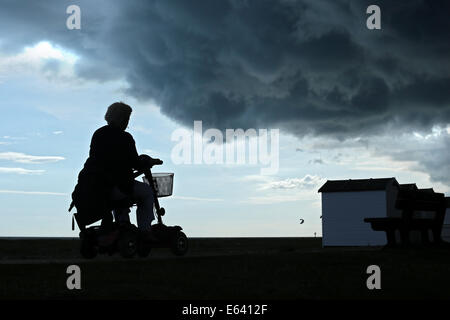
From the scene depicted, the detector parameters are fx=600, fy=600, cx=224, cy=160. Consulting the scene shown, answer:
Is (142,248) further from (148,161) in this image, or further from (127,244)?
(148,161)

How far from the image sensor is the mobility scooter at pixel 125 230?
→ 8.91 meters

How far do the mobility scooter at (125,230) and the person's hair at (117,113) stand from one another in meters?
0.66

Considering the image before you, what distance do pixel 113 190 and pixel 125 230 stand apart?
73cm

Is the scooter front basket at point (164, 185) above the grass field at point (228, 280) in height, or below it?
above

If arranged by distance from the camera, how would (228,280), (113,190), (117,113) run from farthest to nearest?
(117,113) < (113,190) < (228,280)

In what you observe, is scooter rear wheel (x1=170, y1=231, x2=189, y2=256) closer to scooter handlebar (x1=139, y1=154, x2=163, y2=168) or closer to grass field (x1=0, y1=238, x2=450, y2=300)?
grass field (x1=0, y1=238, x2=450, y2=300)

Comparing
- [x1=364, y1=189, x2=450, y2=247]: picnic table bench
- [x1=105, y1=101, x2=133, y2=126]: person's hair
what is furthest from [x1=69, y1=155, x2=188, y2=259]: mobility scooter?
[x1=364, y1=189, x2=450, y2=247]: picnic table bench

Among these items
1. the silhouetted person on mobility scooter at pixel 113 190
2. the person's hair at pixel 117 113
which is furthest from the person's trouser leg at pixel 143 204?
the person's hair at pixel 117 113

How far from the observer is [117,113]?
9.05 metres

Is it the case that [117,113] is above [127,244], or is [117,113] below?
above

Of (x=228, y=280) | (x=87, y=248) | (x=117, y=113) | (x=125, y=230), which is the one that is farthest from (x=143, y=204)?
(x=228, y=280)

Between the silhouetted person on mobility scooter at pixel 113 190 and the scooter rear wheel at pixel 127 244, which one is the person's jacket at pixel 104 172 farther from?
the scooter rear wheel at pixel 127 244

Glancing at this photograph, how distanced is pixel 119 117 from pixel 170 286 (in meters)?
3.13
